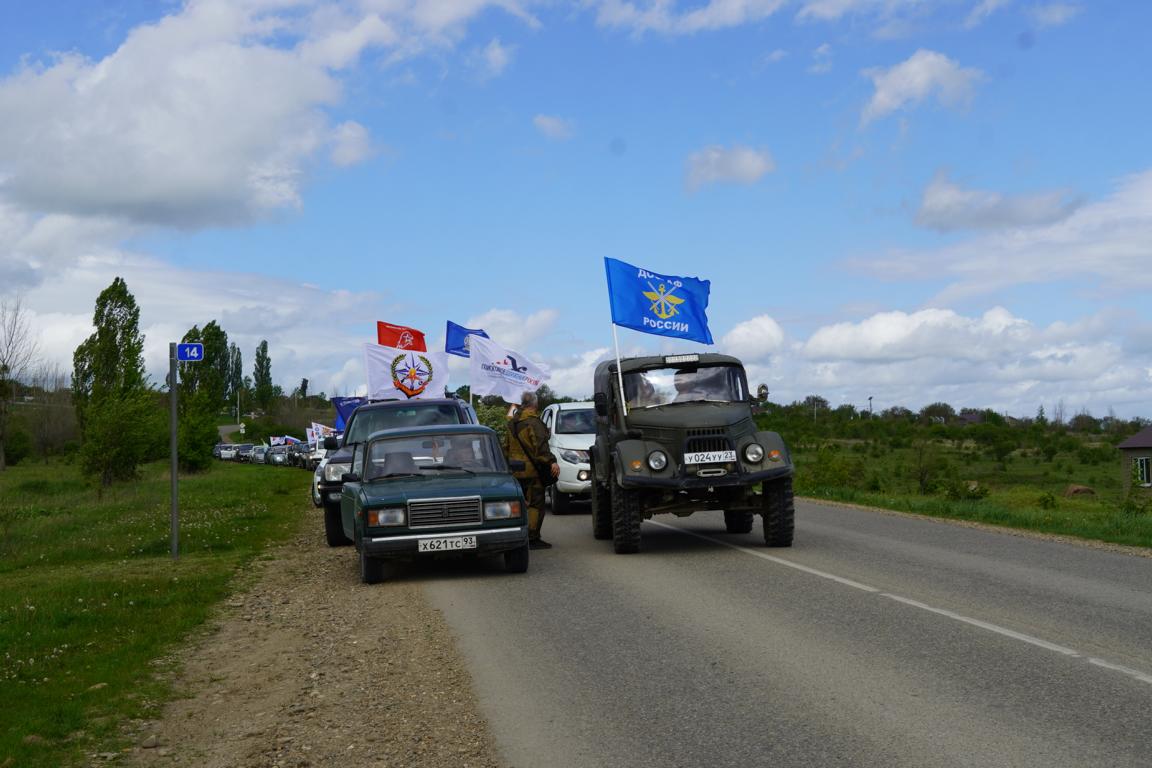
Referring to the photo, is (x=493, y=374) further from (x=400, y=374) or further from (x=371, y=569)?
(x=371, y=569)

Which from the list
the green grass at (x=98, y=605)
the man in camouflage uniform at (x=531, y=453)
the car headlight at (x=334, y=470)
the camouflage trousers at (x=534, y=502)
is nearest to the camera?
the green grass at (x=98, y=605)

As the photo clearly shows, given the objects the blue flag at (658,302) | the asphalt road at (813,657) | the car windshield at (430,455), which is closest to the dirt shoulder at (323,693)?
the asphalt road at (813,657)

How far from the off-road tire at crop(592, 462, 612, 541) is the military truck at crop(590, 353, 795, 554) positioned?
0.66 m

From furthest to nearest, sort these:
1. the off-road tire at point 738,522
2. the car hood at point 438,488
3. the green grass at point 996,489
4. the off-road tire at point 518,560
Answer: the green grass at point 996,489 → the off-road tire at point 738,522 → the off-road tire at point 518,560 → the car hood at point 438,488

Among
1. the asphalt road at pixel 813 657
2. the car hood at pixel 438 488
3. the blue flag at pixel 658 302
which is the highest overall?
the blue flag at pixel 658 302

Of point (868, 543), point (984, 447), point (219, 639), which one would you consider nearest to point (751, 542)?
point (868, 543)

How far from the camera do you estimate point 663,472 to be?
43.1 ft

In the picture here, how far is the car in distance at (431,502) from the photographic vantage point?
11531 millimetres

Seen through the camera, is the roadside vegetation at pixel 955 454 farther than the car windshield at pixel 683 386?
Yes

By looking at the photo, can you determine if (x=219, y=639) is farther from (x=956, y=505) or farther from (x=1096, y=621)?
(x=956, y=505)

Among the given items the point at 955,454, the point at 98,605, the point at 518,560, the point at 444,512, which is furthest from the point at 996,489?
the point at 98,605

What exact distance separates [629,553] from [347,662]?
614 centimetres

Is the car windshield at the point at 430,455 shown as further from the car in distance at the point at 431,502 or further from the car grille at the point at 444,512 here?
the car grille at the point at 444,512

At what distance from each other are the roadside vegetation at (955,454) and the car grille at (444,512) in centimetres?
1354
